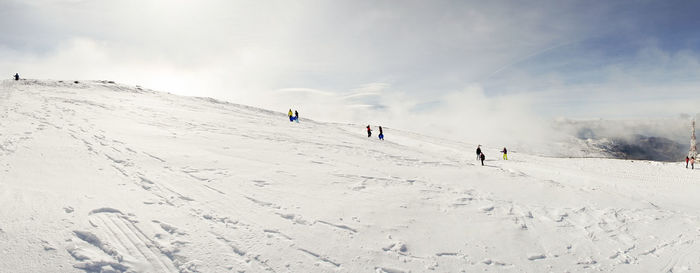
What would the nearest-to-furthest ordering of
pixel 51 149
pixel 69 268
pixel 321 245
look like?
pixel 69 268, pixel 321 245, pixel 51 149

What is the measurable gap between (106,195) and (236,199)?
3112 millimetres

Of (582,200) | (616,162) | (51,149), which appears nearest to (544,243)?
(582,200)

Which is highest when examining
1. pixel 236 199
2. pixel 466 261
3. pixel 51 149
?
pixel 51 149

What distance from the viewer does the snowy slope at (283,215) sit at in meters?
5.65

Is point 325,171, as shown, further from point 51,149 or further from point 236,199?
point 51,149

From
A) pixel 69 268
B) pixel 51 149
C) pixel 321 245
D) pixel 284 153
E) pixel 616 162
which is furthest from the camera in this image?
pixel 616 162

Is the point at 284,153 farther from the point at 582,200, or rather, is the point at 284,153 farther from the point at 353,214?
the point at 582,200

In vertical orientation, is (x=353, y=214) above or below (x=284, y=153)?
below

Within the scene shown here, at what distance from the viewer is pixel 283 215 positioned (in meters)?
7.89

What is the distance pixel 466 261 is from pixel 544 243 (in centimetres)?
288

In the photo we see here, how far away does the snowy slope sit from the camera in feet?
18.5

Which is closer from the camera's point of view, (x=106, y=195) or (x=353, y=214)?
(x=106, y=195)

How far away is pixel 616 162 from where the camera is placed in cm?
2827

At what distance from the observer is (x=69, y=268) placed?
4.66 meters
